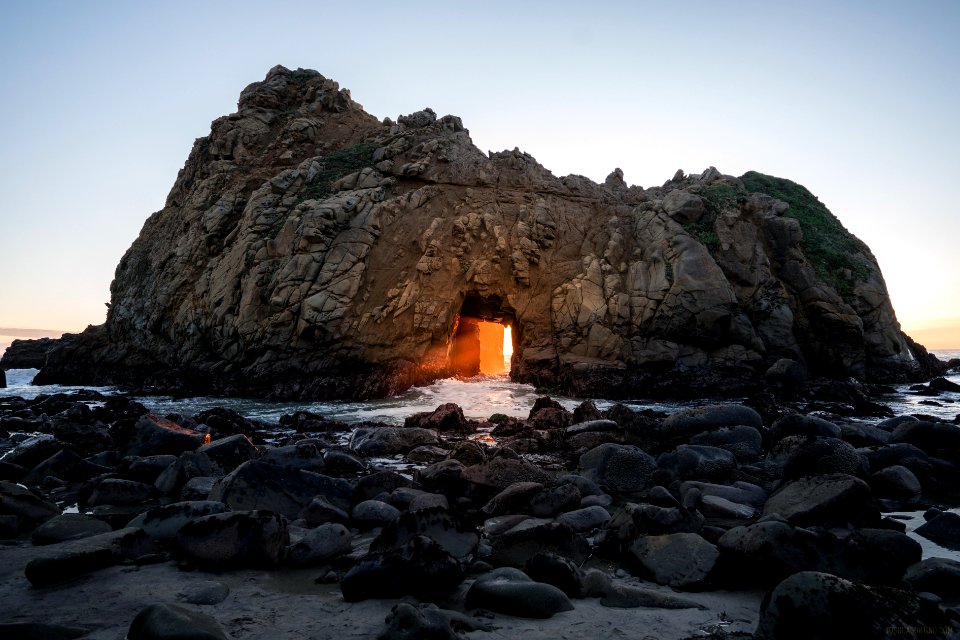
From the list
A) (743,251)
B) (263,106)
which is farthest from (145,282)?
(743,251)

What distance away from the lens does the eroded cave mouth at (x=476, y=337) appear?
33844 millimetres

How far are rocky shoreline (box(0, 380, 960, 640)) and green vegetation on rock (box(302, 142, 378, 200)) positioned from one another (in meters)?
24.6

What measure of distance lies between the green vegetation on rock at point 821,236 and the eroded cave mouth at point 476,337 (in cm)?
1878

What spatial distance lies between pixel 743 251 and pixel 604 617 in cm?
2958

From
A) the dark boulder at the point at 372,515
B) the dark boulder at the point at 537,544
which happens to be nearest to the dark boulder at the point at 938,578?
the dark boulder at the point at 537,544

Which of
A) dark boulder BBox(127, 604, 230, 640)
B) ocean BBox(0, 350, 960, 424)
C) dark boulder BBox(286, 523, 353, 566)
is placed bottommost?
ocean BBox(0, 350, 960, 424)

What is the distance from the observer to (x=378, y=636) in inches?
141

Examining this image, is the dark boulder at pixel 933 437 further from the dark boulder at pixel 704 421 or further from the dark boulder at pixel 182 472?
the dark boulder at pixel 182 472

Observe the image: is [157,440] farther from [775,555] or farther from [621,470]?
[775,555]

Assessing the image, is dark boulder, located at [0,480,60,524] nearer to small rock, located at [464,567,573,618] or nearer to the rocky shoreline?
the rocky shoreline

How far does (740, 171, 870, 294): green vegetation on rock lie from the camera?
102 ft

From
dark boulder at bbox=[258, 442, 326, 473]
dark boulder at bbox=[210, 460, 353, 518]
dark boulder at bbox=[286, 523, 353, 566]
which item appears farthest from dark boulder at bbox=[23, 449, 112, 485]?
dark boulder at bbox=[286, 523, 353, 566]

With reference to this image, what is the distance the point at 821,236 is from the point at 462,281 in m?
23.0

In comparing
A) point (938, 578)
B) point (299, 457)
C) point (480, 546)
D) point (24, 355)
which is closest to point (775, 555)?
point (938, 578)
